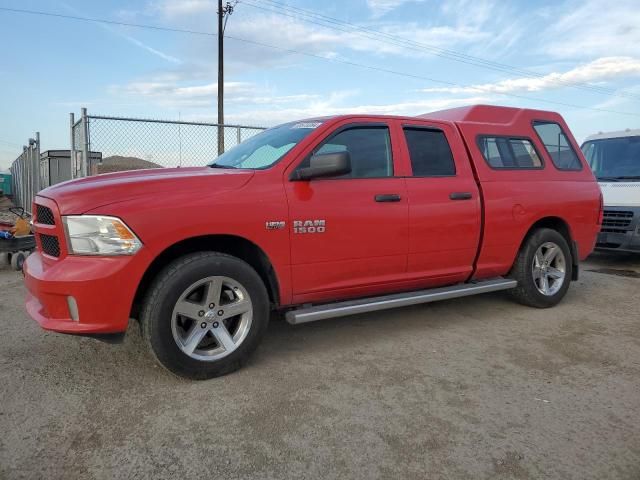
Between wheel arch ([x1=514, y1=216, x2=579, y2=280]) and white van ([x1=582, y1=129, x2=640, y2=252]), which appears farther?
white van ([x1=582, y1=129, x2=640, y2=252])

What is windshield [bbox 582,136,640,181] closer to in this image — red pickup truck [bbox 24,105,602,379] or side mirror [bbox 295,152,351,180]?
red pickup truck [bbox 24,105,602,379]

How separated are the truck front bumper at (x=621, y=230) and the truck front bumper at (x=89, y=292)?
7303mm

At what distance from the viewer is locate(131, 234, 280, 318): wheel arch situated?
3211mm

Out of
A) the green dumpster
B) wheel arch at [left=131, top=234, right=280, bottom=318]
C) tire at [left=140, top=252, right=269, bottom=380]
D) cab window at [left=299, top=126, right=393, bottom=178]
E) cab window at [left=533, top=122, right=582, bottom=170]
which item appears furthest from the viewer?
the green dumpster

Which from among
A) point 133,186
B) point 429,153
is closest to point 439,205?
point 429,153

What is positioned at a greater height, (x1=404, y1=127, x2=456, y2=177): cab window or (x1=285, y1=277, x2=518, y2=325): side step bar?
(x1=404, y1=127, x2=456, y2=177): cab window

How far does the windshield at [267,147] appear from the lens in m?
3.75

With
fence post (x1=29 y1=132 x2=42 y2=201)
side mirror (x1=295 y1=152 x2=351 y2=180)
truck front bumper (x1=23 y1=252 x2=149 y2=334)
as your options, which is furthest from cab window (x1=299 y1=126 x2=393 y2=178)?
fence post (x1=29 y1=132 x2=42 y2=201)

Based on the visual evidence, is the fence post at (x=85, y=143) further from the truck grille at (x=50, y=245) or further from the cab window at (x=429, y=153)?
the cab window at (x=429, y=153)

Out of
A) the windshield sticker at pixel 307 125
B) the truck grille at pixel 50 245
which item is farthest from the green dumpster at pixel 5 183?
the windshield sticker at pixel 307 125

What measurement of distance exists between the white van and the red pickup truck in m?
2.97

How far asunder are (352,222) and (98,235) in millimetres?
1754

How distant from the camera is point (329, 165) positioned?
11.1 ft

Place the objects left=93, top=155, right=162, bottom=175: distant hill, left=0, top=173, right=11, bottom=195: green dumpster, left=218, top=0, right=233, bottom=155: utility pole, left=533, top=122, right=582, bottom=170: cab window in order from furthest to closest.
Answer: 1. left=0, top=173, right=11, bottom=195: green dumpster
2. left=218, top=0, right=233, bottom=155: utility pole
3. left=93, top=155, right=162, bottom=175: distant hill
4. left=533, top=122, right=582, bottom=170: cab window
